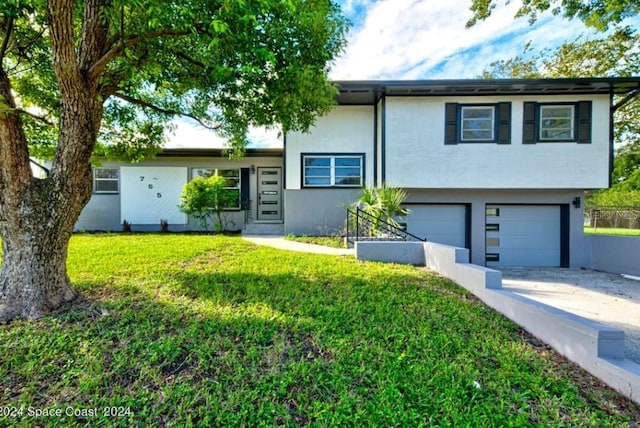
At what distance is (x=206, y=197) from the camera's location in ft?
34.4

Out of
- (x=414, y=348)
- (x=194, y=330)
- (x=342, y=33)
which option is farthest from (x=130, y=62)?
(x=414, y=348)

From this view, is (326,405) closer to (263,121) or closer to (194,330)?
(194,330)

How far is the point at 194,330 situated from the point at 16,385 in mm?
1288

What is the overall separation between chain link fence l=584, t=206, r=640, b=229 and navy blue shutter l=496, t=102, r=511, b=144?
15.1m

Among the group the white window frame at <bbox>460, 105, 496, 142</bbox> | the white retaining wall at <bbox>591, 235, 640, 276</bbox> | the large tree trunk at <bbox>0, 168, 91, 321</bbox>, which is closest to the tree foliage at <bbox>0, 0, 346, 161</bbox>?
the large tree trunk at <bbox>0, 168, 91, 321</bbox>

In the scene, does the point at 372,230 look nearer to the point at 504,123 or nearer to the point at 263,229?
the point at 263,229

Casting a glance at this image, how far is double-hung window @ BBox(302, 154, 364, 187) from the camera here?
31.9ft

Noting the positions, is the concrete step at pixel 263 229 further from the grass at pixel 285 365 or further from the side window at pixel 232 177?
the grass at pixel 285 365

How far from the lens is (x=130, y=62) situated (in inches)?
147

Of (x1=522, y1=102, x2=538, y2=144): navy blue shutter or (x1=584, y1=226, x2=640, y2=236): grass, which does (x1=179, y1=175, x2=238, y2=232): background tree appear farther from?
(x1=584, y1=226, x2=640, y2=236): grass

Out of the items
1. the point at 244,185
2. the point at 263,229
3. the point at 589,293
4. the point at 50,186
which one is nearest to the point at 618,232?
the point at 589,293

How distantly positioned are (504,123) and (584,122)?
7.72 ft

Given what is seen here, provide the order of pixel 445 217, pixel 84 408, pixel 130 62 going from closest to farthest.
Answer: pixel 84 408 < pixel 130 62 < pixel 445 217

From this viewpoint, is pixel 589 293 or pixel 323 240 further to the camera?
pixel 323 240
